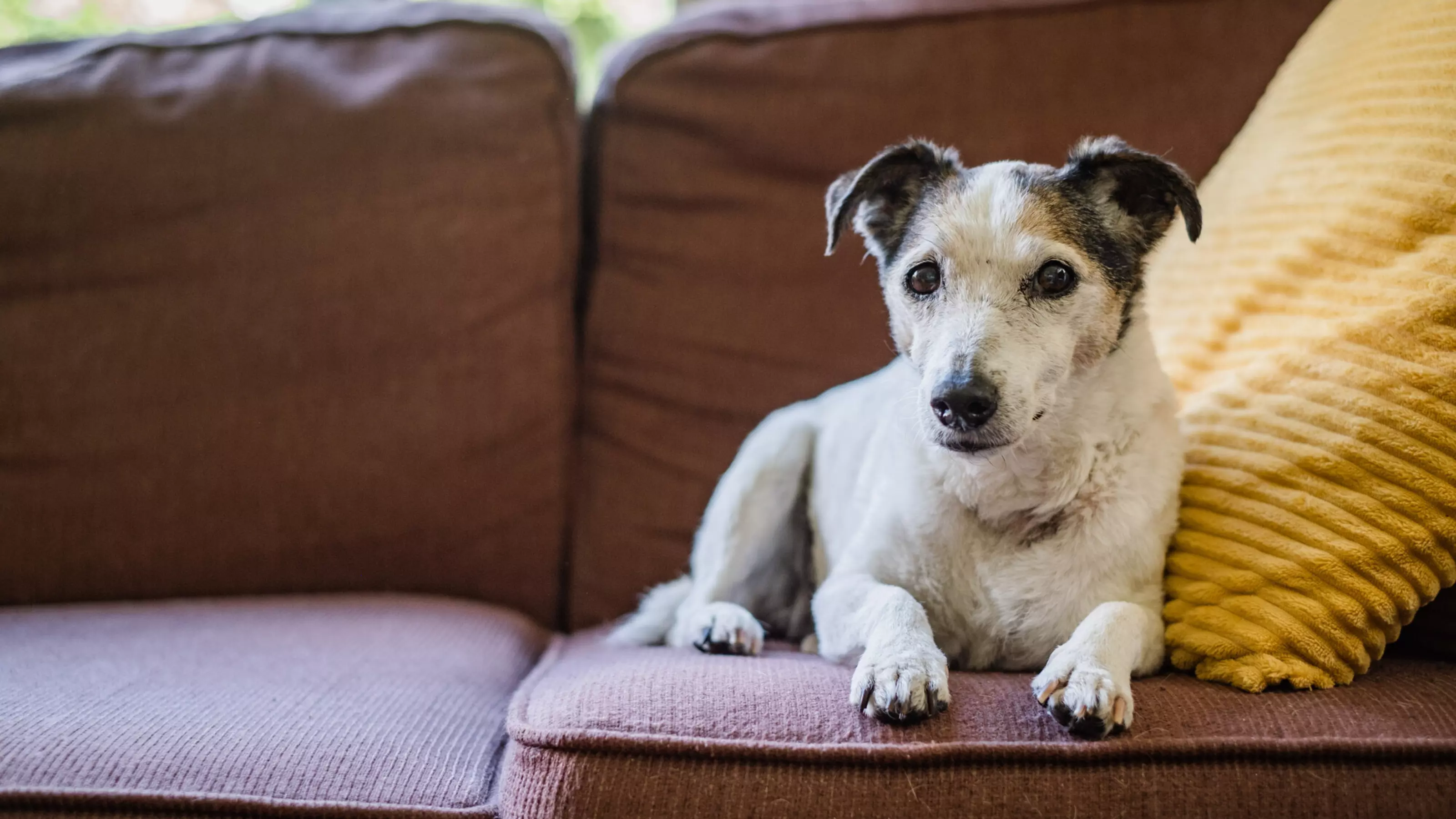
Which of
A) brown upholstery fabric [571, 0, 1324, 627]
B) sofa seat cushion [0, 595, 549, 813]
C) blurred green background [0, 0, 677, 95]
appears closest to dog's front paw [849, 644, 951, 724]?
sofa seat cushion [0, 595, 549, 813]

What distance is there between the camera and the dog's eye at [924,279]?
1.57m

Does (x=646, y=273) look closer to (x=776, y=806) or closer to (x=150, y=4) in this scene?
(x=776, y=806)

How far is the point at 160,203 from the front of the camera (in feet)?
7.08

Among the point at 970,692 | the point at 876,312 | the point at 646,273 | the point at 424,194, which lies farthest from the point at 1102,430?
the point at 424,194

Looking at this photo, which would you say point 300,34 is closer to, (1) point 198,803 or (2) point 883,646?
(1) point 198,803

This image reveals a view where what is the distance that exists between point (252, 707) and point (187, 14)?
275 cm

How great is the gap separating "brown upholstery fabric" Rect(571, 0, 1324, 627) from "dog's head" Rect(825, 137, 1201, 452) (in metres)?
0.51

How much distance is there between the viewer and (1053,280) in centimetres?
149

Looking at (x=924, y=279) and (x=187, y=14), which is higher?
(x=187, y=14)

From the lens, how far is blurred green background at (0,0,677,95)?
3.16 metres

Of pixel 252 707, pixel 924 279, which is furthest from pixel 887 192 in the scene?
pixel 252 707

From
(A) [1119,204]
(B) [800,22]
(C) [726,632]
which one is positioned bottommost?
(C) [726,632]

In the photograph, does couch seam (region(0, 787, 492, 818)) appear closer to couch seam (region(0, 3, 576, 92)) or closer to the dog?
the dog

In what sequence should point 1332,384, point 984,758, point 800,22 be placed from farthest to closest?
point 800,22 → point 1332,384 → point 984,758
